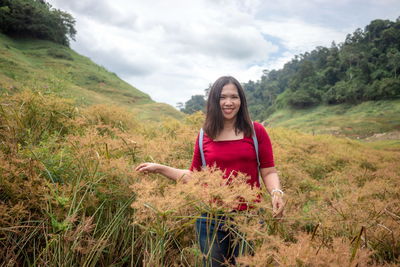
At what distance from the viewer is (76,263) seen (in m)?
1.26

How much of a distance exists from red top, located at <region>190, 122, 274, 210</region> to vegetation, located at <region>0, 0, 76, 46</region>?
25.3 metres

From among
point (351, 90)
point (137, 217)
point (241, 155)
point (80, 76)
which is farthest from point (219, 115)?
point (351, 90)

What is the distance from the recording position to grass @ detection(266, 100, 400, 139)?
74.5ft

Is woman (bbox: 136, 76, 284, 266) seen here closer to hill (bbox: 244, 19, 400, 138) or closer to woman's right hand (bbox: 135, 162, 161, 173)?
woman's right hand (bbox: 135, 162, 161, 173)

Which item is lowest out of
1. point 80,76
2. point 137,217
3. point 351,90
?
point 137,217

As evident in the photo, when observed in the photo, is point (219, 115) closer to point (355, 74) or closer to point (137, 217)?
point (137, 217)

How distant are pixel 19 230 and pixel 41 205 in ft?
0.54

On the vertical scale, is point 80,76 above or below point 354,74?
below

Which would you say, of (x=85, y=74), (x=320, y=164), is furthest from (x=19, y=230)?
(x=85, y=74)

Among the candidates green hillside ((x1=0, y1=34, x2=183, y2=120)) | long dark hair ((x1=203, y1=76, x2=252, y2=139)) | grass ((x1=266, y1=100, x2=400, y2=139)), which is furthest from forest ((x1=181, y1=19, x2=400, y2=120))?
long dark hair ((x1=203, y1=76, x2=252, y2=139))

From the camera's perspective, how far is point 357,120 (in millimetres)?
27266

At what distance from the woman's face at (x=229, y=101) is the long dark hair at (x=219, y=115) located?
0.10 feet

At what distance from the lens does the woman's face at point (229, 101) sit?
181cm

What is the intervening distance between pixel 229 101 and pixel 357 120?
103ft
